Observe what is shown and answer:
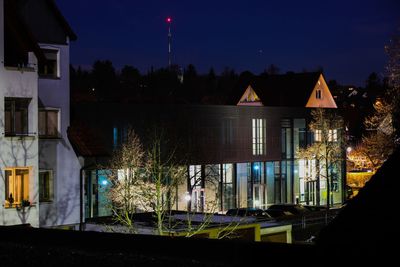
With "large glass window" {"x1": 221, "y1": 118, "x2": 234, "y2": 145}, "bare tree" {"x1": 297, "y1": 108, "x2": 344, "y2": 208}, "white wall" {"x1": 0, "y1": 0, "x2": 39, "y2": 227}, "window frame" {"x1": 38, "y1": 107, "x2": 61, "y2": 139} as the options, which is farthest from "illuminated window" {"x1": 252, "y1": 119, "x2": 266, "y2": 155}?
"white wall" {"x1": 0, "y1": 0, "x2": 39, "y2": 227}

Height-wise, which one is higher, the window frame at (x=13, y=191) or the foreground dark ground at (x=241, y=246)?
the foreground dark ground at (x=241, y=246)

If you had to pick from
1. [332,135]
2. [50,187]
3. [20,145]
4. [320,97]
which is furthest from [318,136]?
[20,145]

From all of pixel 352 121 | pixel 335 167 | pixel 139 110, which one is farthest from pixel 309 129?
pixel 352 121

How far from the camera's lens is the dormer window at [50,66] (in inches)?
1372

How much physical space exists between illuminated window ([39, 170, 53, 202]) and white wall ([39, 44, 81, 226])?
0.66 ft

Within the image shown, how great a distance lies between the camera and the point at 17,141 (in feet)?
104

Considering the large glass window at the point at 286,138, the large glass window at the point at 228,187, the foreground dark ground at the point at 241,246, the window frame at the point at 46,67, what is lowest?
the large glass window at the point at 228,187

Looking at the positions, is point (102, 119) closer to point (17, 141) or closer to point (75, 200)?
point (75, 200)

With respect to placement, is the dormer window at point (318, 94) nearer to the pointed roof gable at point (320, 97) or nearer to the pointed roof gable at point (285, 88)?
the pointed roof gable at point (320, 97)

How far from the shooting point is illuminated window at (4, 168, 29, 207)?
102ft

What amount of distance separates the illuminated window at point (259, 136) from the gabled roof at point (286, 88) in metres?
20.9

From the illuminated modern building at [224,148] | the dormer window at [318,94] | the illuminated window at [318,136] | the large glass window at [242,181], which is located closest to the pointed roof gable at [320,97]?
the dormer window at [318,94]

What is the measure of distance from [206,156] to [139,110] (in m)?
7.09

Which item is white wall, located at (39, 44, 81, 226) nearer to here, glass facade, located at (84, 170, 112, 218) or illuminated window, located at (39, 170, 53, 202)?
illuminated window, located at (39, 170, 53, 202)
